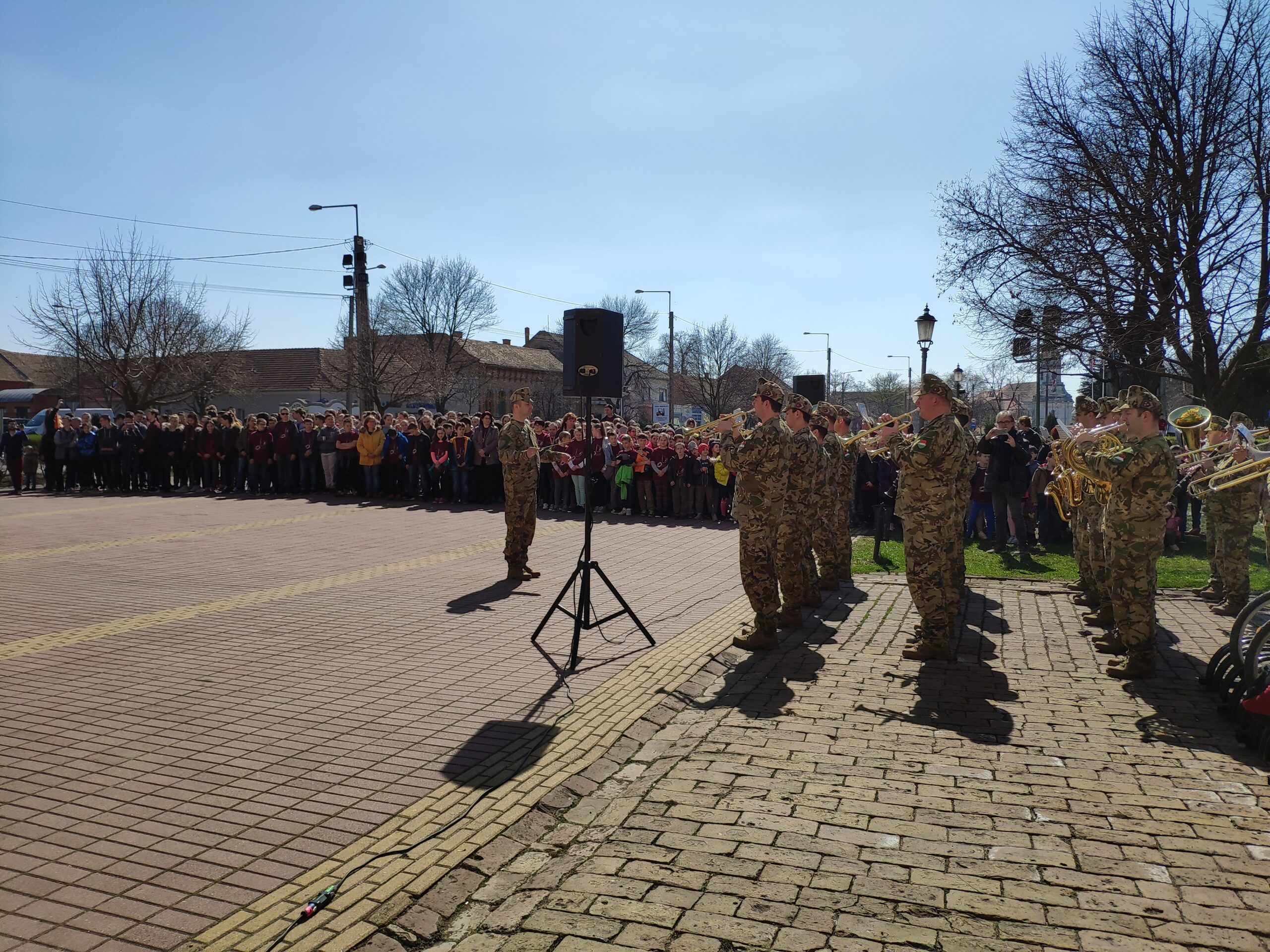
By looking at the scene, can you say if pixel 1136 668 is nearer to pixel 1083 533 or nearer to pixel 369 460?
pixel 1083 533

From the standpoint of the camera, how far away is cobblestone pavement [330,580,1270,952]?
11.1ft

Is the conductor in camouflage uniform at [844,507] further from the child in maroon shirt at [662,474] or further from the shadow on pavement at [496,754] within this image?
the child in maroon shirt at [662,474]

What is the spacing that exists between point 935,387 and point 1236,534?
12.8 feet

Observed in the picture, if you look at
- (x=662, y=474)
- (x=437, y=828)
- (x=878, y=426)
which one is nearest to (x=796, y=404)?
(x=878, y=426)

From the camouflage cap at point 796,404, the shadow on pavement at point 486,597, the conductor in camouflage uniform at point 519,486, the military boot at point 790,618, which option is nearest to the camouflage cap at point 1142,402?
the camouflage cap at point 796,404

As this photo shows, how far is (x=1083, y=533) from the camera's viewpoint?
31.6ft

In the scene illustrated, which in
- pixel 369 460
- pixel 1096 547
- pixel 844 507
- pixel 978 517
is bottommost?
pixel 978 517

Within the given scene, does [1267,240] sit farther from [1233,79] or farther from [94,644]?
[94,644]

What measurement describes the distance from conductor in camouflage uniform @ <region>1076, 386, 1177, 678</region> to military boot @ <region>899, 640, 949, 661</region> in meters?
1.15

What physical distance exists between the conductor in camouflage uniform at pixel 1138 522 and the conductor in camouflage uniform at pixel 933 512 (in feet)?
3.41

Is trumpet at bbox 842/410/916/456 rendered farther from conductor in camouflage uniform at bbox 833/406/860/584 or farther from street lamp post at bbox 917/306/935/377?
street lamp post at bbox 917/306/935/377

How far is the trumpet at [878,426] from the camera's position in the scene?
9094mm

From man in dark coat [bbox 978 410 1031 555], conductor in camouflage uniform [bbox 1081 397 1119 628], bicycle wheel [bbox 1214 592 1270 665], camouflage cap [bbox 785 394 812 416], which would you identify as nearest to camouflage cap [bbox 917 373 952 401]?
conductor in camouflage uniform [bbox 1081 397 1119 628]

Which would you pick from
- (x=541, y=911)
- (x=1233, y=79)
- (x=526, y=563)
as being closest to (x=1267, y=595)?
(x=541, y=911)
